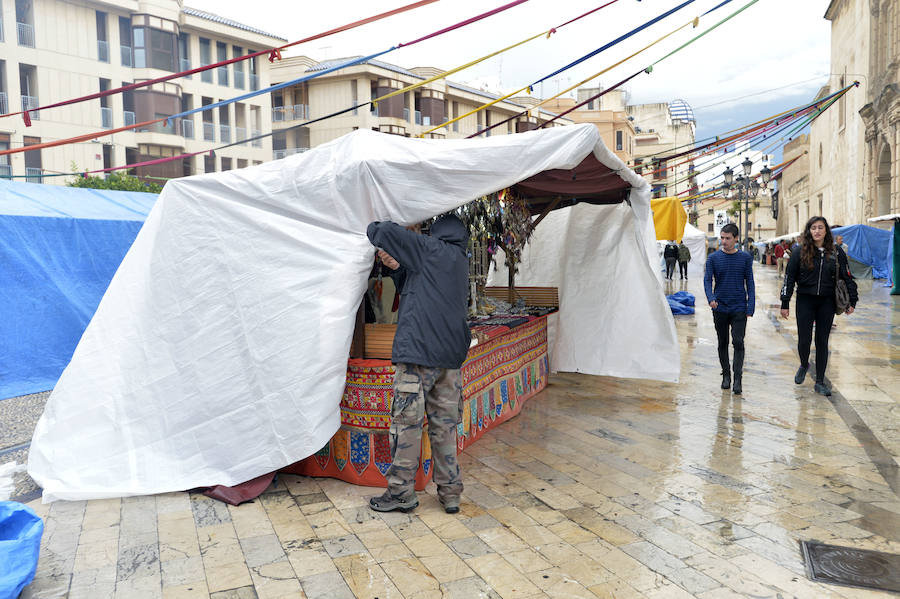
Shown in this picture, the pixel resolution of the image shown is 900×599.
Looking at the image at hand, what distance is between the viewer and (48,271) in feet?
25.8

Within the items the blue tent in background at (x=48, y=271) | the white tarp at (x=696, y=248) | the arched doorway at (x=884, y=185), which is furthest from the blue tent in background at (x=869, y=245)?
the blue tent in background at (x=48, y=271)

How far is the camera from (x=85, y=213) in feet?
27.5

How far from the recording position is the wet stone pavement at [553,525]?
310 cm

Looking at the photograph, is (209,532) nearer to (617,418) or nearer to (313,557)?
(313,557)

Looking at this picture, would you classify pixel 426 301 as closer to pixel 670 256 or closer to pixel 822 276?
pixel 822 276

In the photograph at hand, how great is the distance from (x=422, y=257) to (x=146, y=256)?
2111 mm

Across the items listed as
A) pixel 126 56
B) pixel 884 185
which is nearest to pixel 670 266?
pixel 884 185

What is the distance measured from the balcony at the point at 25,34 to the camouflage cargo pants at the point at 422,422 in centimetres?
2822

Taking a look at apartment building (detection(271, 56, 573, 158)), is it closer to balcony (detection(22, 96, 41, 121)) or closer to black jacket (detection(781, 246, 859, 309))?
balcony (detection(22, 96, 41, 121))

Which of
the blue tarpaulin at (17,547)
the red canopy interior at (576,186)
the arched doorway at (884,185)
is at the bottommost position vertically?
the blue tarpaulin at (17,547)

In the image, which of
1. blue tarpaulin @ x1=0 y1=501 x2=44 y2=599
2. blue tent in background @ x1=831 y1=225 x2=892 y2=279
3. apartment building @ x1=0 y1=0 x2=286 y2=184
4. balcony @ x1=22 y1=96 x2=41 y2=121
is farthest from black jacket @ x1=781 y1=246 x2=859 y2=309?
balcony @ x1=22 y1=96 x2=41 y2=121

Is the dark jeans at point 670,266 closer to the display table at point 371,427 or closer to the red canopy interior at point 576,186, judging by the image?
the red canopy interior at point 576,186

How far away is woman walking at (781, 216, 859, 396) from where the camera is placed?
21.8 ft

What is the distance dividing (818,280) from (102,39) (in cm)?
2975
